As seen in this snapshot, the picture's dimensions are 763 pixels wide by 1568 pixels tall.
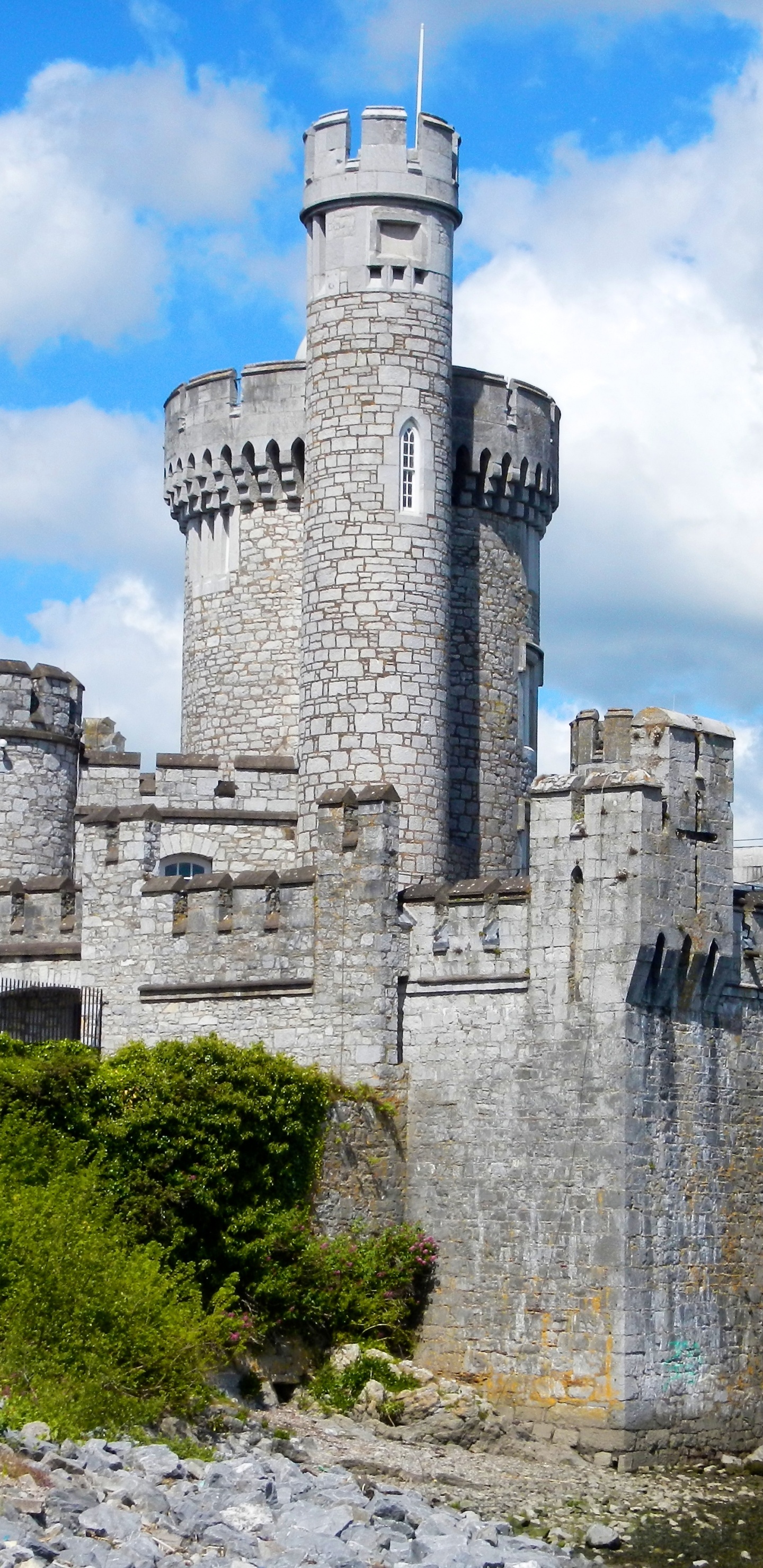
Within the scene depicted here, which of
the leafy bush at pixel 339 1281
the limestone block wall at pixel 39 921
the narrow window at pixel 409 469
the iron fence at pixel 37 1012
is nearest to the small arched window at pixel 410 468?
the narrow window at pixel 409 469

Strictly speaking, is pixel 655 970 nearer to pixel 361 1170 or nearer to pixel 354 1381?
pixel 361 1170

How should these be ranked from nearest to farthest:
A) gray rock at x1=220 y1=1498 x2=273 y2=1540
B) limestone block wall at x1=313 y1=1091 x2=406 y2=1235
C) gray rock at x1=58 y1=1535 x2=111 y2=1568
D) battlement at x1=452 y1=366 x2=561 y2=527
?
gray rock at x1=58 y1=1535 x2=111 y2=1568 → gray rock at x1=220 y1=1498 x2=273 y2=1540 → limestone block wall at x1=313 y1=1091 x2=406 y2=1235 → battlement at x1=452 y1=366 x2=561 y2=527

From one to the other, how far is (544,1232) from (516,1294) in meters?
0.84

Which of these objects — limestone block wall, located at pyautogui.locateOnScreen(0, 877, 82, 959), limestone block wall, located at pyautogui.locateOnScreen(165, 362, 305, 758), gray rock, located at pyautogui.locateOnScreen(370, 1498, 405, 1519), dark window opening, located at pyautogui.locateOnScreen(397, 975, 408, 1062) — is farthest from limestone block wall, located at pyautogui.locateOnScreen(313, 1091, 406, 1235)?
limestone block wall, located at pyautogui.locateOnScreen(165, 362, 305, 758)

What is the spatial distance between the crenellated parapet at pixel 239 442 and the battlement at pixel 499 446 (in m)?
2.42

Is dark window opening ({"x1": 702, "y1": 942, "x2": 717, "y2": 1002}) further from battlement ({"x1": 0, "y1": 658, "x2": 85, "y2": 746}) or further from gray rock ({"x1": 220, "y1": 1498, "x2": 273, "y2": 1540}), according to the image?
battlement ({"x1": 0, "y1": 658, "x2": 85, "y2": 746})

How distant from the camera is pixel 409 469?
34.7 meters

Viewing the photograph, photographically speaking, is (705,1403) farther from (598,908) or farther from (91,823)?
(91,823)

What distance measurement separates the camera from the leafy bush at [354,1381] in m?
28.4

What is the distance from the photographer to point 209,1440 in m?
25.7

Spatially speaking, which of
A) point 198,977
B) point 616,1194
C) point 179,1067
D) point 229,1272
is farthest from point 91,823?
point 616,1194

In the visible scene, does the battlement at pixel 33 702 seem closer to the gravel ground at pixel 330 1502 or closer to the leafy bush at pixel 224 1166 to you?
the leafy bush at pixel 224 1166

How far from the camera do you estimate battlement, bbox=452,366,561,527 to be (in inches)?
1464

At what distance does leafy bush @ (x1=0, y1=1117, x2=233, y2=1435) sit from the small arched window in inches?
455
